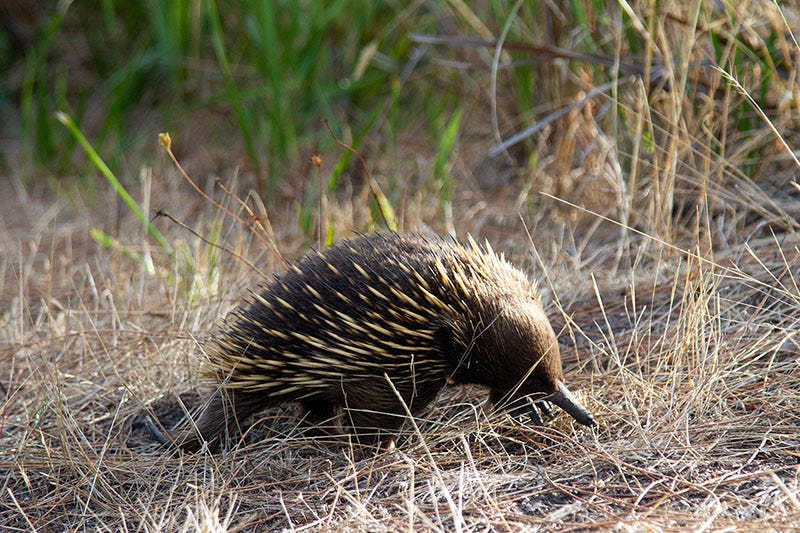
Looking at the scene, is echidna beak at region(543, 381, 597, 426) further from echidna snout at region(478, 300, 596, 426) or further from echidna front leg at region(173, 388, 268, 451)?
echidna front leg at region(173, 388, 268, 451)

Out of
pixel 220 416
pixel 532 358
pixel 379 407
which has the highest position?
pixel 532 358

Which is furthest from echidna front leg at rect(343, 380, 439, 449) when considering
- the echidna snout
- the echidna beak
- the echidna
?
the echidna beak

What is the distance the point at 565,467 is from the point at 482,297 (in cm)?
51

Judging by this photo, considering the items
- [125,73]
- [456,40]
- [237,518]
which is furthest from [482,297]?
[125,73]

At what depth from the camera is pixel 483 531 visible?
82.8 inches

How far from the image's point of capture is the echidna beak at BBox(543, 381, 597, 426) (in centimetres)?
253

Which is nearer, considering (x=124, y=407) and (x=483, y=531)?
(x=483, y=531)

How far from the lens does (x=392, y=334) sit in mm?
2555

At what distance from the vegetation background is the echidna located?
0.46 ft

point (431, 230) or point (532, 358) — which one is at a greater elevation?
point (532, 358)

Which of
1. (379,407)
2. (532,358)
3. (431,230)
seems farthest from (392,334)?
(431,230)

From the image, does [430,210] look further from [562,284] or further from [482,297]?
[482,297]

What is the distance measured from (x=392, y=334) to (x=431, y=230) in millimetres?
1343

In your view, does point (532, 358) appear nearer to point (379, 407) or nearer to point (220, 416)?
point (379, 407)
